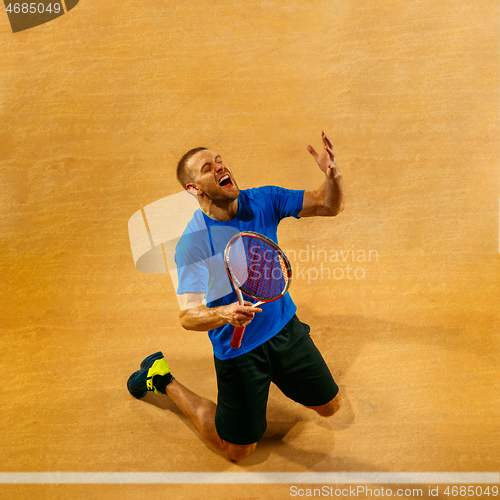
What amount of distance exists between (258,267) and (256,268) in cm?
1

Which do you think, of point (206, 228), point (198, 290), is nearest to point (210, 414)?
point (198, 290)

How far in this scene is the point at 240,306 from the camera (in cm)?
205

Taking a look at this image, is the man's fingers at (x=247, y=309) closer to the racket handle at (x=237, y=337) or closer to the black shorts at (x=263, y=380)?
the racket handle at (x=237, y=337)

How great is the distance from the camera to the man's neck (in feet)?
7.64

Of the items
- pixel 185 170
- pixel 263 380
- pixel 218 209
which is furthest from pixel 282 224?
pixel 263 380

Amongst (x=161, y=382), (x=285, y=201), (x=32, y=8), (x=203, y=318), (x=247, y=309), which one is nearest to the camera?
(x=247, y=309)

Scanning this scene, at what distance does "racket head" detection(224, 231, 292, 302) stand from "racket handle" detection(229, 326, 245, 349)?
0.18m

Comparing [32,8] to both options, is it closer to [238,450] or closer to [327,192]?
[327,192]

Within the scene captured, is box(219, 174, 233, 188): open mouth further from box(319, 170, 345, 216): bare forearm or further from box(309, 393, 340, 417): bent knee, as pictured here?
box(309, 393, 340, 417): bent knee

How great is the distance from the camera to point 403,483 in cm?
277

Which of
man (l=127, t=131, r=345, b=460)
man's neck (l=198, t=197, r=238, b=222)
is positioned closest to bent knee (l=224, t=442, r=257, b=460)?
man (l=127, t=131, r=345, b=460)

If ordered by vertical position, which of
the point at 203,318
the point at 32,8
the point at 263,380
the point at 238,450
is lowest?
the point at 238,450

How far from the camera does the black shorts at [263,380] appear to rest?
2411 mm

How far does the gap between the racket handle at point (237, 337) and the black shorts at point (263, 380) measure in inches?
8.6
